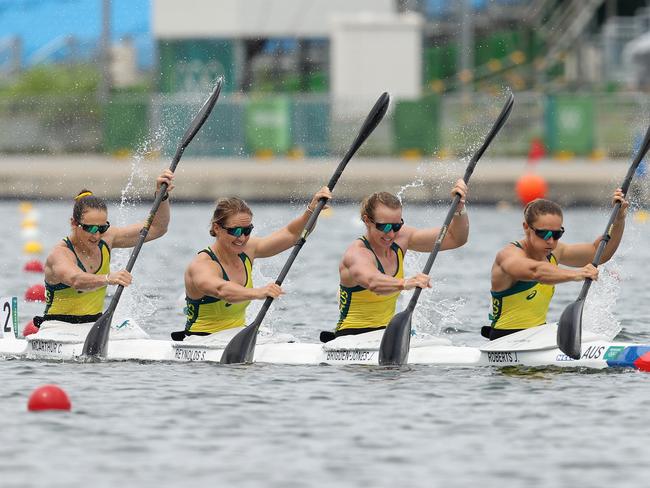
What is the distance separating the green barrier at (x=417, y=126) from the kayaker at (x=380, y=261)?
21.9 m

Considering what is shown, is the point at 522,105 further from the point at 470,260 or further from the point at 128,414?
the point at 128,414

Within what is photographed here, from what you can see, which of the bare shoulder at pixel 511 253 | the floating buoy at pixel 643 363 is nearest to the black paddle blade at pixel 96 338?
the bare shoulder at pixel 511 253

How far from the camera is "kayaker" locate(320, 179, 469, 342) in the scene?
42.7 ft

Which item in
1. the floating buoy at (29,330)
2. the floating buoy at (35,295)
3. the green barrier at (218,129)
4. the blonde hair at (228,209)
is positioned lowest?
the floating buoy at (29,330)

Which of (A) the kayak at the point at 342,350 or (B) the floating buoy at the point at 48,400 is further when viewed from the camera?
(A) the kayak at the point at 342,350

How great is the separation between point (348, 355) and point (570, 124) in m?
23.3

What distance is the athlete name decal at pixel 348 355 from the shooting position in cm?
1326

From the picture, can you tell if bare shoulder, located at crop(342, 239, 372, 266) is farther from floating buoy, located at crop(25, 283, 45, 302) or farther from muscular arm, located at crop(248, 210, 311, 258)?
floating buoy, located at crop(25, 283, 45, 302)

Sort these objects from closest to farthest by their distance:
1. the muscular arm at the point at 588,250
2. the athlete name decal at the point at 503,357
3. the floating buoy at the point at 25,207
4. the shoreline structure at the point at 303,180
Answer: the athlete name decal at the point at 503,357 < the muscular arm at the point at 588,250 < the floating buoy at the point at 25,207 < the shoreline structure at the point at 303,180

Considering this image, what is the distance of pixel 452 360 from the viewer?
13078 mm

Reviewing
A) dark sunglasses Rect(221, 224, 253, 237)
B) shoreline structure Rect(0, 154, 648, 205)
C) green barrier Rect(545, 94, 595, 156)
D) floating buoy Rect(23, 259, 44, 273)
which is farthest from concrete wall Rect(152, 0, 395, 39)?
dark sunglasses Rect(221, 224, 253, 237)

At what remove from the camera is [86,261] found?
13.9 metres

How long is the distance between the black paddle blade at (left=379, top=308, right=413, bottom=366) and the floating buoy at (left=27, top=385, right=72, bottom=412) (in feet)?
8.79

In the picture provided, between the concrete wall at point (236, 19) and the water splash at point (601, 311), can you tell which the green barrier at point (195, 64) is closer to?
the concrete wall at point (236, 19)
